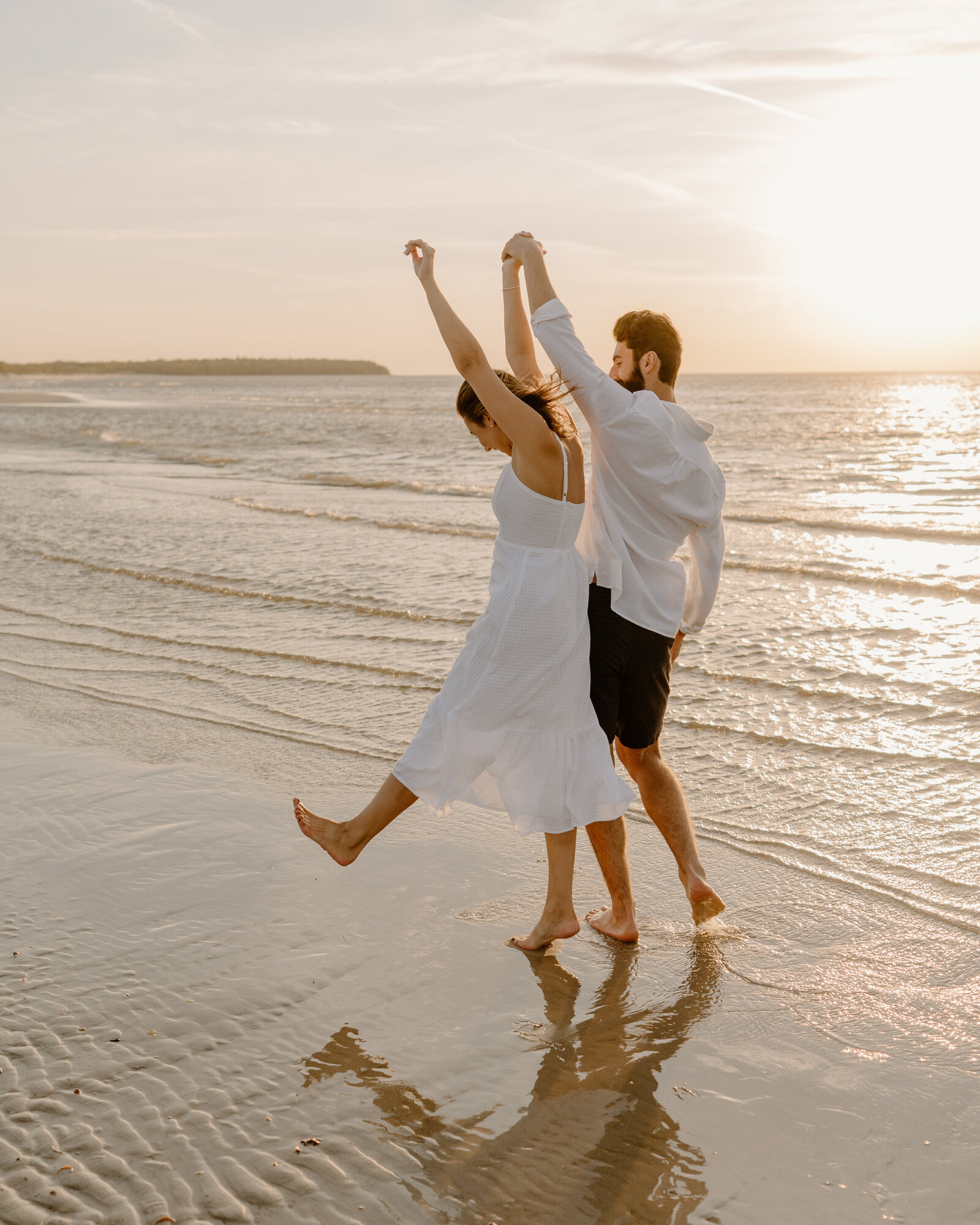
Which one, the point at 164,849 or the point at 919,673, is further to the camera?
the point at 919,673

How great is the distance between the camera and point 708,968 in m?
3.40

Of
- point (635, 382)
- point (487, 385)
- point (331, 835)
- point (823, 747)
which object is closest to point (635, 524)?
point (635, 382)

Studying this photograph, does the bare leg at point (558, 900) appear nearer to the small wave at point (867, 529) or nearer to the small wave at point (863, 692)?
the small wave at point (863, 692)

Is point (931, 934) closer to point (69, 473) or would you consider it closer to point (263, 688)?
point (263, 688)

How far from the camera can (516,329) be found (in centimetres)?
350

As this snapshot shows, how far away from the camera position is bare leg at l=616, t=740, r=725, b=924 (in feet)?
12.2

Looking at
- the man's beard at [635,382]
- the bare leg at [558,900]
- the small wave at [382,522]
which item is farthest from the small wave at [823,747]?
the small wave at [382,522]

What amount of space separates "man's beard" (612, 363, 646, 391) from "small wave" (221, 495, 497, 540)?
365 inches

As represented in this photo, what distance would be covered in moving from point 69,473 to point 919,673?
19376 mm

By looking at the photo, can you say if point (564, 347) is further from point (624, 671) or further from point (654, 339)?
point (624, 671)

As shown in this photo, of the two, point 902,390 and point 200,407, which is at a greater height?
point 902,390

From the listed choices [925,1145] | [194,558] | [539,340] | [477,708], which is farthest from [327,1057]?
[194,558]

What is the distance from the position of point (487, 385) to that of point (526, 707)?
0.97 metres

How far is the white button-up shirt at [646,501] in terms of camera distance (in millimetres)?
3260
